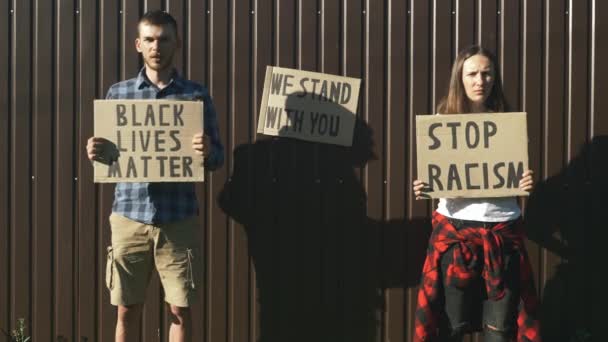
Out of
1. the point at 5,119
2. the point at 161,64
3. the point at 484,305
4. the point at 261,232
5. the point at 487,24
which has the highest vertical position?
the point at 487,24

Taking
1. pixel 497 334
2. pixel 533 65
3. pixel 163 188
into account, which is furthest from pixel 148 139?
pixel 533 65

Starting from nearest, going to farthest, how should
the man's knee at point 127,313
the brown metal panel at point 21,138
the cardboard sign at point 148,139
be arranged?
the cardboard sign at point 148,139 → the man's knee at point 127,313 → the brown metal panel at point 21,138

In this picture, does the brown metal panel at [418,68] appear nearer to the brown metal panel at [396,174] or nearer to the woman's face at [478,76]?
the brown metal panel at [396,174]

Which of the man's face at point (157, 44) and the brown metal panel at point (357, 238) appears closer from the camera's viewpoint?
the man's face at point (157, 44)

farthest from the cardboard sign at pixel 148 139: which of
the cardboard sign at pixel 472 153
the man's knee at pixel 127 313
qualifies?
the cardboard sign at pixel 472 153

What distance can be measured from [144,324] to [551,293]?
253 cm

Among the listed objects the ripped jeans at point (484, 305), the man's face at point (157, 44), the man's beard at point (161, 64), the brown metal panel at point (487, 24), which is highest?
the brown metal panel at point (487, 24)

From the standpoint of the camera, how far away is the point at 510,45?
428 cm

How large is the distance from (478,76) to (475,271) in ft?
3.16

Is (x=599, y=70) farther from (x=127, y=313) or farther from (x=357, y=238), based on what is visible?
(x=127, y=313)

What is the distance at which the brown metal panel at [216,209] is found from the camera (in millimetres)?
4312

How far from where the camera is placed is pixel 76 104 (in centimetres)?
437

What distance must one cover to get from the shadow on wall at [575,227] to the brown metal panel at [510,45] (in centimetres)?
58

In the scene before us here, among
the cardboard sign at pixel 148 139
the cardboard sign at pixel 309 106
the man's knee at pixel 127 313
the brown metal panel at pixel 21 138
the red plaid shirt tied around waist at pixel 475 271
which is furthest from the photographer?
the brown metal panel at pixel 21 138
